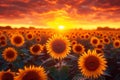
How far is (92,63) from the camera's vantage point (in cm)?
662

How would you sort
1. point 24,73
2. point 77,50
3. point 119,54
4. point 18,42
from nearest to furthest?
1. point 24,73
2. point 77,50
3. point 119,54
4. point 18,42

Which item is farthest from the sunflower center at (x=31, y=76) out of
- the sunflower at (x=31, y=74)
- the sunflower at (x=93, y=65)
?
the sunflower at (x=93, y=65)

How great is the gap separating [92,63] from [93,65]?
1.8 inches

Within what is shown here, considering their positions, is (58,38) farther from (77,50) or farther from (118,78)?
(77,50)

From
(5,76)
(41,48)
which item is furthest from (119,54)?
(5,76)

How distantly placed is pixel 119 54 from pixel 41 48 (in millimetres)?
3593

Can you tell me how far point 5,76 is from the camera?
5930mm

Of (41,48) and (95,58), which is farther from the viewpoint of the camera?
(41,48)

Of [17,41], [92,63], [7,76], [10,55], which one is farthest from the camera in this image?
[17,41]

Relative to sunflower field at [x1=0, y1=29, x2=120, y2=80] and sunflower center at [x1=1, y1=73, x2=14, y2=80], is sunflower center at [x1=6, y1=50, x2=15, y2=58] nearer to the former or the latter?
sunflower field at [x1=0, y1=29, x2=120, y2=80]

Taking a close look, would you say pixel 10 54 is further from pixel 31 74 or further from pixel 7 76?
pixel 31 74

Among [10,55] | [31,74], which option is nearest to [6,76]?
[31,74]

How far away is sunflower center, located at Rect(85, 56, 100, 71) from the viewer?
6.55 meters

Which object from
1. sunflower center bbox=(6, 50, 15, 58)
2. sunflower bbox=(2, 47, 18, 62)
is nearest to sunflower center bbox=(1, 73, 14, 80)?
sunflower bbox=(2, 47, 18, 62)
